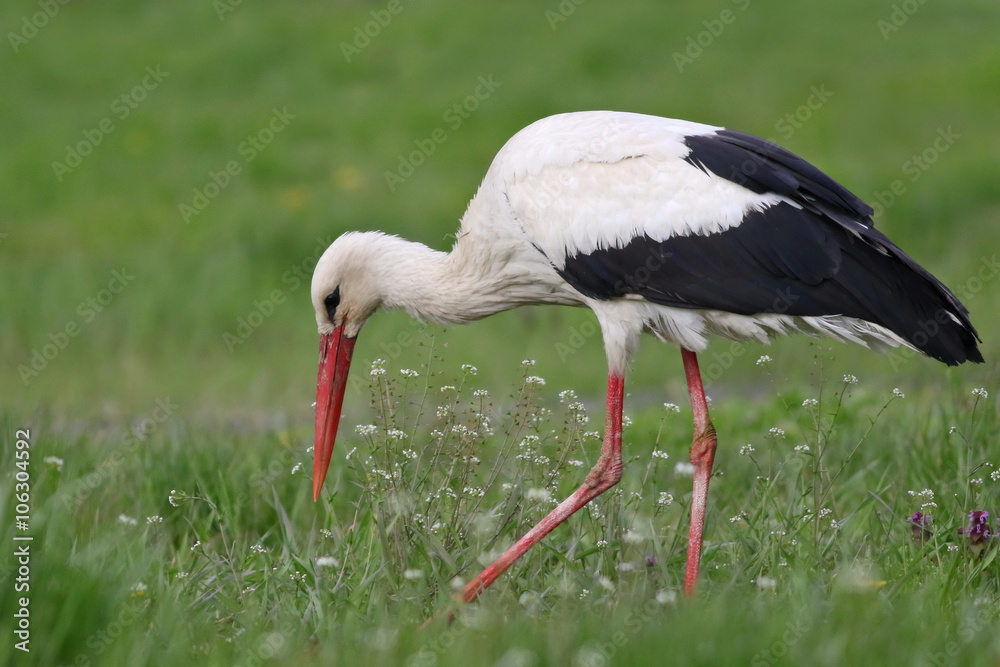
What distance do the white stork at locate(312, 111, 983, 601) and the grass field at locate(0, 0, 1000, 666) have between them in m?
0.21

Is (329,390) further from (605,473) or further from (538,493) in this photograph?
(538,493)

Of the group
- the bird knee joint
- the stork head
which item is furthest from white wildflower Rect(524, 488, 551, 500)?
the stork head

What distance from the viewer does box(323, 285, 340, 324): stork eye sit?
461 centimetres

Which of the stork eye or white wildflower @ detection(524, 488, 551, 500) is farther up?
white wildflower @ detection(524, 488, 551, 500)

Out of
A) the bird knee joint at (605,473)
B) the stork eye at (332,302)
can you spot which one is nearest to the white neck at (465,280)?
the stork eye at (332,302)

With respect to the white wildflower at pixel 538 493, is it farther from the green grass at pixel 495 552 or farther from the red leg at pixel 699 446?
the red leg at pixel 699 446

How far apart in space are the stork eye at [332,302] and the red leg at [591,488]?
3.56 feet

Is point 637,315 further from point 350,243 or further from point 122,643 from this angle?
point 122,643

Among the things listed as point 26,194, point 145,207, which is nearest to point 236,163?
point 145,207

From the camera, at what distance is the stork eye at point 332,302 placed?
4609 mm

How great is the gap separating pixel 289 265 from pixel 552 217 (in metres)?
6.04

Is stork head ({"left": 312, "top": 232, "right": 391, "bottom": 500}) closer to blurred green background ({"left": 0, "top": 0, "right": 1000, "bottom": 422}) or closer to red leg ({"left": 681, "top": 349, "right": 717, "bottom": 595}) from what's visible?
red leg ({"left": 681, "top": 349, "right": 717, "bottom": 595})

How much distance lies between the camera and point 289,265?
9.89 meters

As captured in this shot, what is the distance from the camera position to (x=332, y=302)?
4.64 metres
